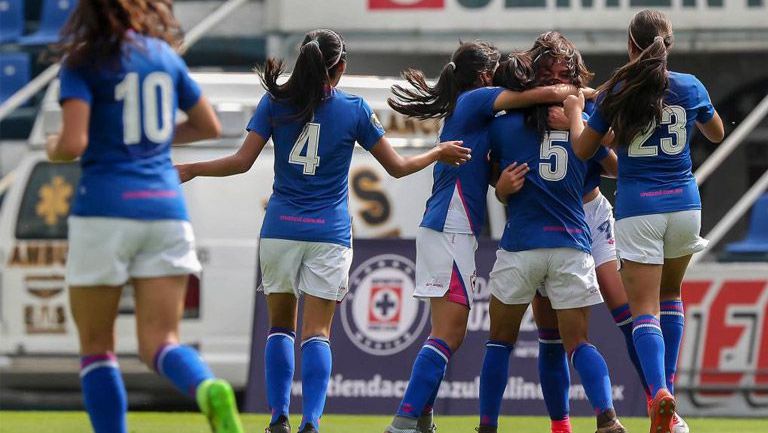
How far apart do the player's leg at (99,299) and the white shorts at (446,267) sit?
1.84 metres

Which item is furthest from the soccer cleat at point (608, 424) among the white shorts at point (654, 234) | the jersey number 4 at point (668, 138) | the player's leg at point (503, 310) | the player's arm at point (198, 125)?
the player's arm at point (198, 125)

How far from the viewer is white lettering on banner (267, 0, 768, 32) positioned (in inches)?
524

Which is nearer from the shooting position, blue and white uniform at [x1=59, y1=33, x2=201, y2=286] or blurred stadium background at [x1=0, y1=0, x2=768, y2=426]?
blue and white uniform at [x1=59, y1=33, x2=201, y2=286]

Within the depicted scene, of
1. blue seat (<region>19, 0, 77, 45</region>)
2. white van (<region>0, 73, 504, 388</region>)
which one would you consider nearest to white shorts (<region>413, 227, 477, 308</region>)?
white van (<region>0, 73, 504, 388</region>)

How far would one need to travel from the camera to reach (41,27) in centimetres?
1554

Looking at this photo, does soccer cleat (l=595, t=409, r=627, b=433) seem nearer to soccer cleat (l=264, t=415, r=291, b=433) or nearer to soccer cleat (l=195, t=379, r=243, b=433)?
soccer cleat (l=264, t=415, r=291, b=433)

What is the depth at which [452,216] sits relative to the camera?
6.61 m

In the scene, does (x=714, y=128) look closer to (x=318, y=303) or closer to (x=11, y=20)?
(x=318, y=303)

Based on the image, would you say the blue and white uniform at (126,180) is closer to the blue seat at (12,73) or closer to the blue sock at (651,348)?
the blue sock at (651,348)

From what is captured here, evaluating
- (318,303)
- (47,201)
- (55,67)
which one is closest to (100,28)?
(318,303)

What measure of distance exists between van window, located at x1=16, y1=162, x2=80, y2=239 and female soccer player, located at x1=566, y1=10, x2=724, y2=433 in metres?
5.51

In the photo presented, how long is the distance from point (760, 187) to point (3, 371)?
6171 mm

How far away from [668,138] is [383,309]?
3785mm

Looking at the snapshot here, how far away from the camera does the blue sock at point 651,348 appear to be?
21.3 feet
